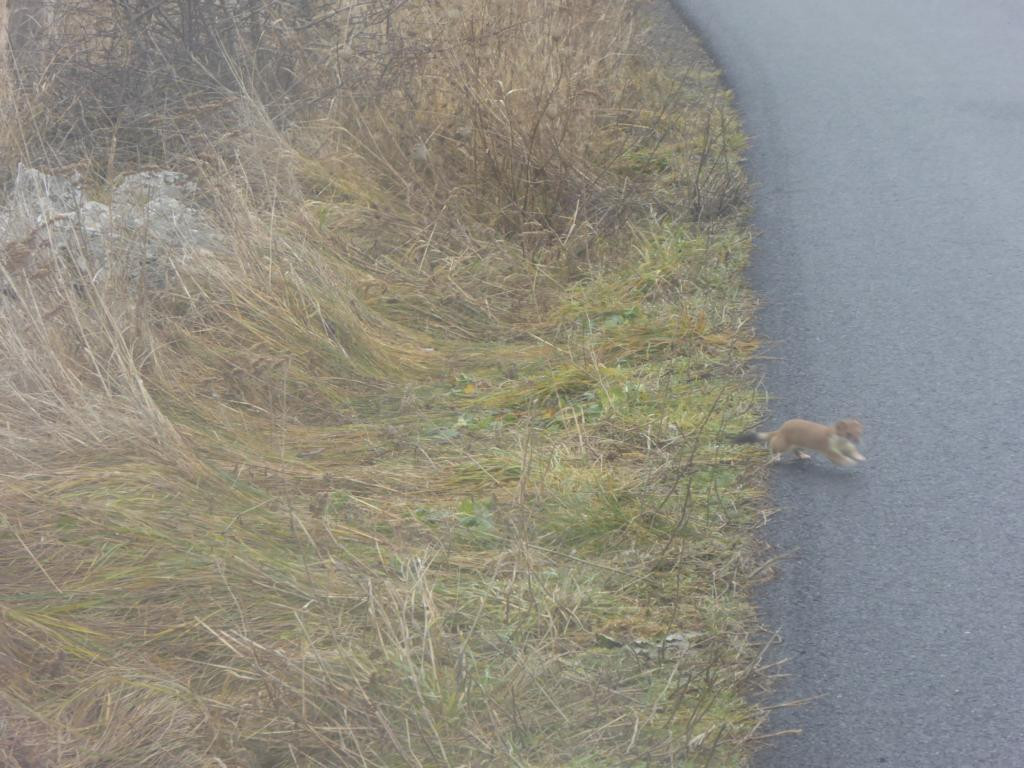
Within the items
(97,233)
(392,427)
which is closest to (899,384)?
(392,427)

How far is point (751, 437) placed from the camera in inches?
179

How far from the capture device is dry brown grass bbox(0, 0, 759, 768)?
3.23m

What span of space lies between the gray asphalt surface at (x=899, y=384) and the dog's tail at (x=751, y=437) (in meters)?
0.15

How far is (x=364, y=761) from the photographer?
292 centimetres

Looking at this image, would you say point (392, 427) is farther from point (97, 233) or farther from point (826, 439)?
point (97, 233)

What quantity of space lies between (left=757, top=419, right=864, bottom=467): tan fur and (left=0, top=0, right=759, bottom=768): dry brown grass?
0.28 m

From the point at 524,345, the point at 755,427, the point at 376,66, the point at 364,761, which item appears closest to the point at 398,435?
the point at 524,345

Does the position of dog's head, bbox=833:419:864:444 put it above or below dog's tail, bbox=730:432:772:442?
above

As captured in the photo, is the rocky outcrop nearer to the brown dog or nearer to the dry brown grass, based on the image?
the dry brown grass

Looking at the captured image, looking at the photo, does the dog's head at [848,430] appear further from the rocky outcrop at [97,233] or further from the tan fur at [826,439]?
the rocky outcrop at [97,233]

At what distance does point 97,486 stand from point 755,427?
244 cm

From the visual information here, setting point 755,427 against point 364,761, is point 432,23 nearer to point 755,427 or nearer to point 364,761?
point 755,427

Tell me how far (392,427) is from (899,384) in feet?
6.83

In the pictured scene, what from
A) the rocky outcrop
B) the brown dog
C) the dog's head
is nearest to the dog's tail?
the brown dog
